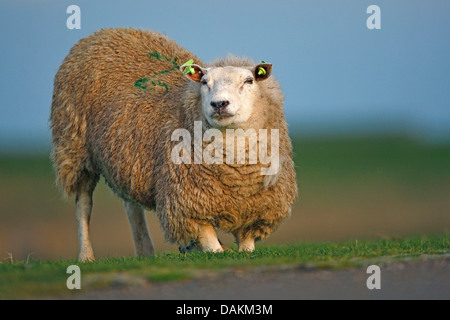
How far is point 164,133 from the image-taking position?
9789 millimetres

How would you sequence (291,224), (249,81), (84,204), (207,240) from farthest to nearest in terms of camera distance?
(291,224) < (84,204) < (207,240) < (249,81)

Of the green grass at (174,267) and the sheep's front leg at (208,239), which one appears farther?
the sheep's front leg at (208,239)

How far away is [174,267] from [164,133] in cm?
265

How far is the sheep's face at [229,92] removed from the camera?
855cm

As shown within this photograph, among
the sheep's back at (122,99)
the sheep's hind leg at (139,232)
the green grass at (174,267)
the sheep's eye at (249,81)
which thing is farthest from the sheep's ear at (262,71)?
the sheep's hind leg at (139,232)

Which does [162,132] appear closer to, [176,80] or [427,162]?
[176,80]

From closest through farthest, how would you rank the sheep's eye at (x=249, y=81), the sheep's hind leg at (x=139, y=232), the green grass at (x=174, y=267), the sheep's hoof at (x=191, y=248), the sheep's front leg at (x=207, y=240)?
the green grass at (x=174, y=267) → the sheep's eye at (x=249, y=81) → the sheep's front leg at (x=207, y=240) → the sheep's hoof at (x=191, y=248) → the sheep's hind leg at (x=139, y=232)

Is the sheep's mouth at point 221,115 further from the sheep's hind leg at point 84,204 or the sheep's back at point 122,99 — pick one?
the sheep's hind leg at point 84,204

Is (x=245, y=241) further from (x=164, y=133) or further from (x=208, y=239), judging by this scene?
(x=164, y=133)

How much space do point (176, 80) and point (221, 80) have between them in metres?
1.62

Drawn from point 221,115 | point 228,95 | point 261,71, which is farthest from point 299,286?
point 261,71

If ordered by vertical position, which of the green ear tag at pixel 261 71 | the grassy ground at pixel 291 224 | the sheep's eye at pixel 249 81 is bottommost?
the grassy ground at pixel 291 224

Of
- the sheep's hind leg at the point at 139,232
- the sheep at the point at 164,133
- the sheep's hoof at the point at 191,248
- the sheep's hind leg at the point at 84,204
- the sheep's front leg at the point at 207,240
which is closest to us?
the sheep at the point at 164,133

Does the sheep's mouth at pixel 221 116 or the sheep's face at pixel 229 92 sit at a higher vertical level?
the sheep's face at pixel 229 92
